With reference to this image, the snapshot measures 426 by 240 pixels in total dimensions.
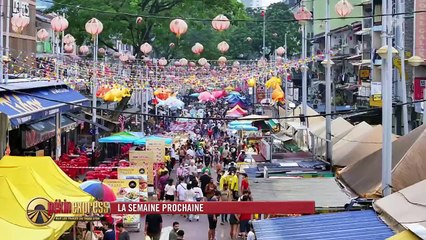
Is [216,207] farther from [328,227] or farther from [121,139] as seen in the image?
[121,139]

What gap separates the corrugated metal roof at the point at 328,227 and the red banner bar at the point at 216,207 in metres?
0.19

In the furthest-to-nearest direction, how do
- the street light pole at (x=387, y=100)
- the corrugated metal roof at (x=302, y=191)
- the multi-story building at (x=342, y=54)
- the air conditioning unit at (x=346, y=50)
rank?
the air conditioning unit at (x=346, y=50)
the multi-story building at (x=342, y=54)
the street light pole at (x=387, y=100)
the corrugated metal roof at (x=302, y=191)

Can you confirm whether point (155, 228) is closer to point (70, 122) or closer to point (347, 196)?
point (347, 196)

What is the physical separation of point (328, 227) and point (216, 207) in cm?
203

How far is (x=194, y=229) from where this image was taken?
23547mm

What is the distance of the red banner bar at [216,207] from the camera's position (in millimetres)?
13375

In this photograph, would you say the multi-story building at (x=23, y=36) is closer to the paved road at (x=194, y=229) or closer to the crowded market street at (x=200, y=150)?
the crowded market street at (x=200, y=150)

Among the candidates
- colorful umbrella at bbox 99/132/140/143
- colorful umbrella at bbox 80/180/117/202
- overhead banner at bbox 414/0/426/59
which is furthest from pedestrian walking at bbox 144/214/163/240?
overhead banner at bbox 414/0/426/59

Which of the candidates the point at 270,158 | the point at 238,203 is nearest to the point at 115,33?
the point at 270,158

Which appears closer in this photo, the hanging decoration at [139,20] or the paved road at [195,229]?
the paved road at [195,229]

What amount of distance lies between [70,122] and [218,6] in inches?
410

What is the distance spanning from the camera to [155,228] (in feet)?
65.2

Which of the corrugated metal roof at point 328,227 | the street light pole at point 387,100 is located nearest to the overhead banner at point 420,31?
the street light pole at point 387,100

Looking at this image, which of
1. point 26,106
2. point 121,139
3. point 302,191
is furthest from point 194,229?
point 121,139
